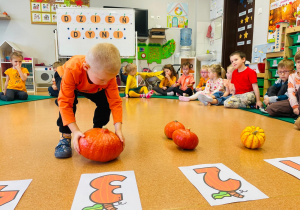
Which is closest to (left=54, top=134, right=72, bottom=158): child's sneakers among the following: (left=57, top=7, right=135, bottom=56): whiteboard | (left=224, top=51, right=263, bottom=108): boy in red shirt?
(left=224, top=51, right=263, bottom=108): boy in red shirt

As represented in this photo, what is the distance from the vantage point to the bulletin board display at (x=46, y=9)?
5613 millimetres

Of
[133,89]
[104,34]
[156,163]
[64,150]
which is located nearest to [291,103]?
[156,163]

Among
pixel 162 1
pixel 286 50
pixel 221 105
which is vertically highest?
pixel 162 1

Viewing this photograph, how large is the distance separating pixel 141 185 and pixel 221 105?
257 cm

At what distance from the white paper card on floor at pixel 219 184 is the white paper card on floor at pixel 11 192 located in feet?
2.06

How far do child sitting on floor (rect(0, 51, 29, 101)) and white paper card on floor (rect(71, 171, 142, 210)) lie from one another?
10.4 ft

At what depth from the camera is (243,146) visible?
1.33 meters

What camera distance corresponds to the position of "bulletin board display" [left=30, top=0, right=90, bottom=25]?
18.4ft

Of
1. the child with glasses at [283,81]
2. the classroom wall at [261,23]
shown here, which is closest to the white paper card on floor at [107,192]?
the child with glasses at [283,81]

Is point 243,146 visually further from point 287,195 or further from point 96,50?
point 96,50

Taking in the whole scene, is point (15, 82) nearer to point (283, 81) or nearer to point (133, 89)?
point (133, 89)

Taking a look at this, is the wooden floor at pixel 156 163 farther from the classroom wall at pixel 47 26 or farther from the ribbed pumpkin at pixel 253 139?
the classroom wall at pixel 47 26

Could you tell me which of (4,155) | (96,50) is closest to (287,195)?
(96,50)

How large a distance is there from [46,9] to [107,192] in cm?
608
